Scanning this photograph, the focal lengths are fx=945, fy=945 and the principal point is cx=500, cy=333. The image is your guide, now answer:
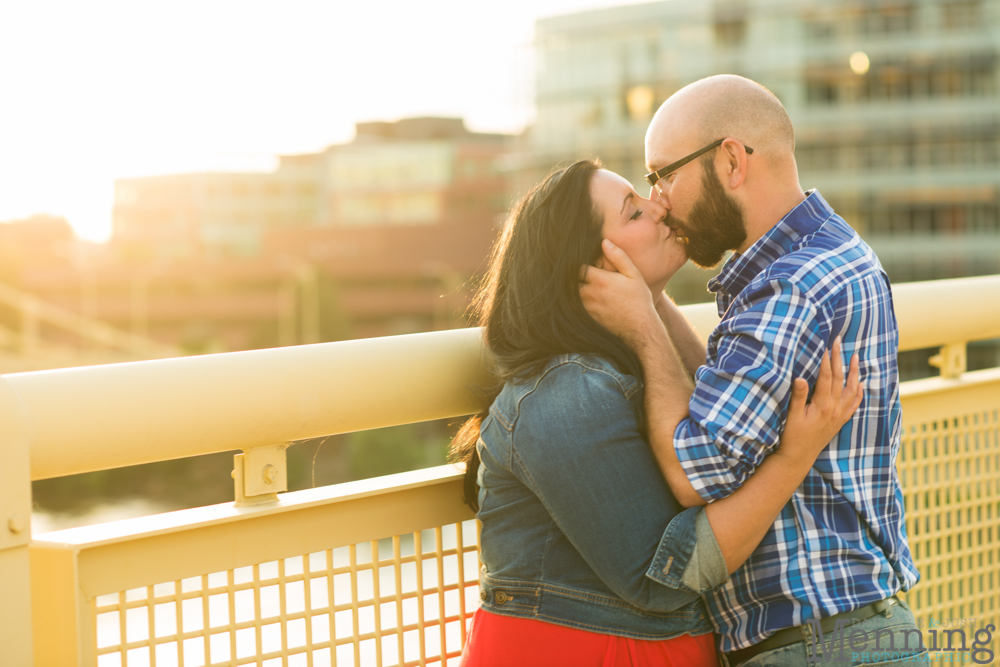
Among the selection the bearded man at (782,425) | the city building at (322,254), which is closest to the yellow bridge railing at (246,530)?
the bearded man at (782,425)

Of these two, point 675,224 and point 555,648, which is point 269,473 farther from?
point 675,224

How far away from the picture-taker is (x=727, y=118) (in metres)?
2.06

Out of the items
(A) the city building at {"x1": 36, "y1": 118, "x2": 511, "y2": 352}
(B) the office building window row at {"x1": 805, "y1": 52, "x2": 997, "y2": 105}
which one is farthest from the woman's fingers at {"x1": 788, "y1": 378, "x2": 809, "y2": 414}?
(A) the city building at {"x1": 36, "y1": 118, "x2": 511, "y2": 352}

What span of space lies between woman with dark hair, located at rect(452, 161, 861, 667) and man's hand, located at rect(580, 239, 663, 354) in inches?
1.0

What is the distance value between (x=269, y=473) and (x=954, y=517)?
194cm

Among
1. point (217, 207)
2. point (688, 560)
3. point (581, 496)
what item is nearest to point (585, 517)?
point (581, 496)

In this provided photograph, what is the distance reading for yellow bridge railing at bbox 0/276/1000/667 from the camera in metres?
1.33

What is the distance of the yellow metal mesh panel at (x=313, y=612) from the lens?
143 centimetres

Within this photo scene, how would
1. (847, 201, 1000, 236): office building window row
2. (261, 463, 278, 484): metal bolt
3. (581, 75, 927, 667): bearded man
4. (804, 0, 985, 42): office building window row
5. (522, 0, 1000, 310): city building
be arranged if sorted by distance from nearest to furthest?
1. (261, 463, 278, 484): metal bolt
2. (581, 75, 927, 667): bearded man
3. (804, 0, 985, 42): office building window row
4. (847, 201, 1000, 236): office building window row
5. (522, 0, 1000, 310): city building

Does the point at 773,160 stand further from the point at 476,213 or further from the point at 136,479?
the point at 476,213

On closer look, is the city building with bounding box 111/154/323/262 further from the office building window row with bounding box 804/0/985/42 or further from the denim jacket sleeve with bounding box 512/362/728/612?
the denim jacket sleeve with bounding box 512/362/728/612

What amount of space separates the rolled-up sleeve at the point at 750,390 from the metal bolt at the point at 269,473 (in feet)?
2.30

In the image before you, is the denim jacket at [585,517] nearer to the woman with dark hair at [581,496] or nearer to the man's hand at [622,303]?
the woman with dark hair at [581,496]

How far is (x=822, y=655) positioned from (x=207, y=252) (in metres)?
79.6
